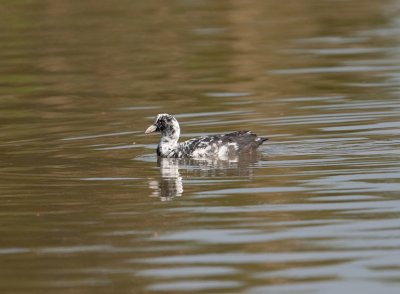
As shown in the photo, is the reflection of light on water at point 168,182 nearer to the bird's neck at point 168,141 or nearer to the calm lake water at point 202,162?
the calm lake water at point 202,162

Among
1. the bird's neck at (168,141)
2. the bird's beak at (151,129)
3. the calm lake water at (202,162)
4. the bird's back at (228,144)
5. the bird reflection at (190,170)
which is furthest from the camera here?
the bird's beak at (151,129)

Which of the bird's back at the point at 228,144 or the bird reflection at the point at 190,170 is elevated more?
the bird's back at the point at 228,144

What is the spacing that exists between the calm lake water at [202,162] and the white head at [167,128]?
0.39 m

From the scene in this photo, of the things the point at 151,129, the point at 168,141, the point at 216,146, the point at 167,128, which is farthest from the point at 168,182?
the point at 151,129

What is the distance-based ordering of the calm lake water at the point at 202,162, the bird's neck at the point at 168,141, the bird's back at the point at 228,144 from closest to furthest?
the calm lake water at the point at 202,162 < the bird's back at the point at 228,144 < the bird's neck at the point at 168,141

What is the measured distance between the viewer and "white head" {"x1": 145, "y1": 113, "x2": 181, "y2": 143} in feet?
52.7

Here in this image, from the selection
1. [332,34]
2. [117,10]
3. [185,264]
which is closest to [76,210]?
[185,264]

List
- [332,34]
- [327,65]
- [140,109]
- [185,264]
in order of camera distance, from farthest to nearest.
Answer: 1. [332,34]
2. [327,65]
3. [140,109]
4. [185,264]

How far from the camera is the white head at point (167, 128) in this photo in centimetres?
1608

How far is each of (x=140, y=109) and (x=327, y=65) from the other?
4703mm

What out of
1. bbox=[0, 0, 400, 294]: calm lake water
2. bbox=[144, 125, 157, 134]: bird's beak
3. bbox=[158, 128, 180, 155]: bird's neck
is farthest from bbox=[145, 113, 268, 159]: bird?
bbox=[144, 125, 157, 134]: bird's beak

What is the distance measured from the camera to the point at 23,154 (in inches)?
627

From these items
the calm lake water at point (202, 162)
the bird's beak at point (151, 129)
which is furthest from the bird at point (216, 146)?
the bird's beak at point (151, 129)

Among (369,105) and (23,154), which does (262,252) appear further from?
(369,105)
